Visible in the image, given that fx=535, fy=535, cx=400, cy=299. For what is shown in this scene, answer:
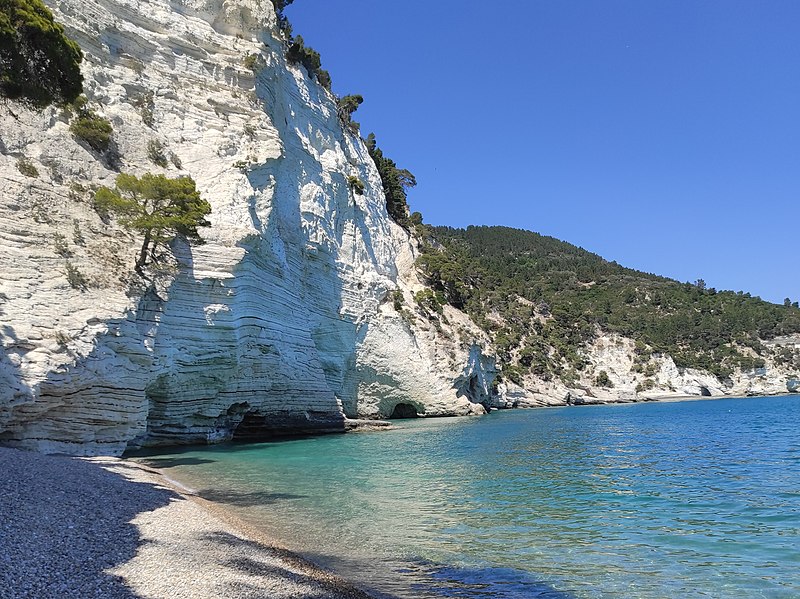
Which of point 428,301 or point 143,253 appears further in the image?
point 428,301

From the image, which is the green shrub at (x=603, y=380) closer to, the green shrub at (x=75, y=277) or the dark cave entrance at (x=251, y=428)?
the dark cave entrance at (x=251, y=428)

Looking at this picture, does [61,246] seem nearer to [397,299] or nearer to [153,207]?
[153,207]

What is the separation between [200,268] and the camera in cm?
2220

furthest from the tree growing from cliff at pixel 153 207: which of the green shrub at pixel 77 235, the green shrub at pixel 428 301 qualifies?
the green shrub at pixel 428 301

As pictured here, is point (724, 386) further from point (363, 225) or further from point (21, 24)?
point (21, 24)

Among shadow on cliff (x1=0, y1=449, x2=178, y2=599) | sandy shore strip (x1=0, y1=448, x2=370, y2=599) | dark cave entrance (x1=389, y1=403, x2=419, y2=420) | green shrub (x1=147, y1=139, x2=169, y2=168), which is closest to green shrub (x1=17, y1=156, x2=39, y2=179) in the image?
green shrub (x1=147, y1=139, x2=169, y2=168)

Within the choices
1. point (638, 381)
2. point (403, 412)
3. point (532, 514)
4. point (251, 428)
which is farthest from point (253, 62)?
point (638, 381)

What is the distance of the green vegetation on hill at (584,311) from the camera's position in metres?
70.6

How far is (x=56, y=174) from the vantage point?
2011cm

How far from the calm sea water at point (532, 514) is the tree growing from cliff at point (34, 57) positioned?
1129cm

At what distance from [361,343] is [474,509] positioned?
26380 mm

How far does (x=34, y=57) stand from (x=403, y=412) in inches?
1447

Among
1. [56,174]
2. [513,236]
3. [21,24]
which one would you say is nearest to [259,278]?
[56,174]

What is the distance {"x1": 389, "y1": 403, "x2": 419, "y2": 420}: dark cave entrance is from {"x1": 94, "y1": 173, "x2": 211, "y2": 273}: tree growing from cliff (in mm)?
27480
